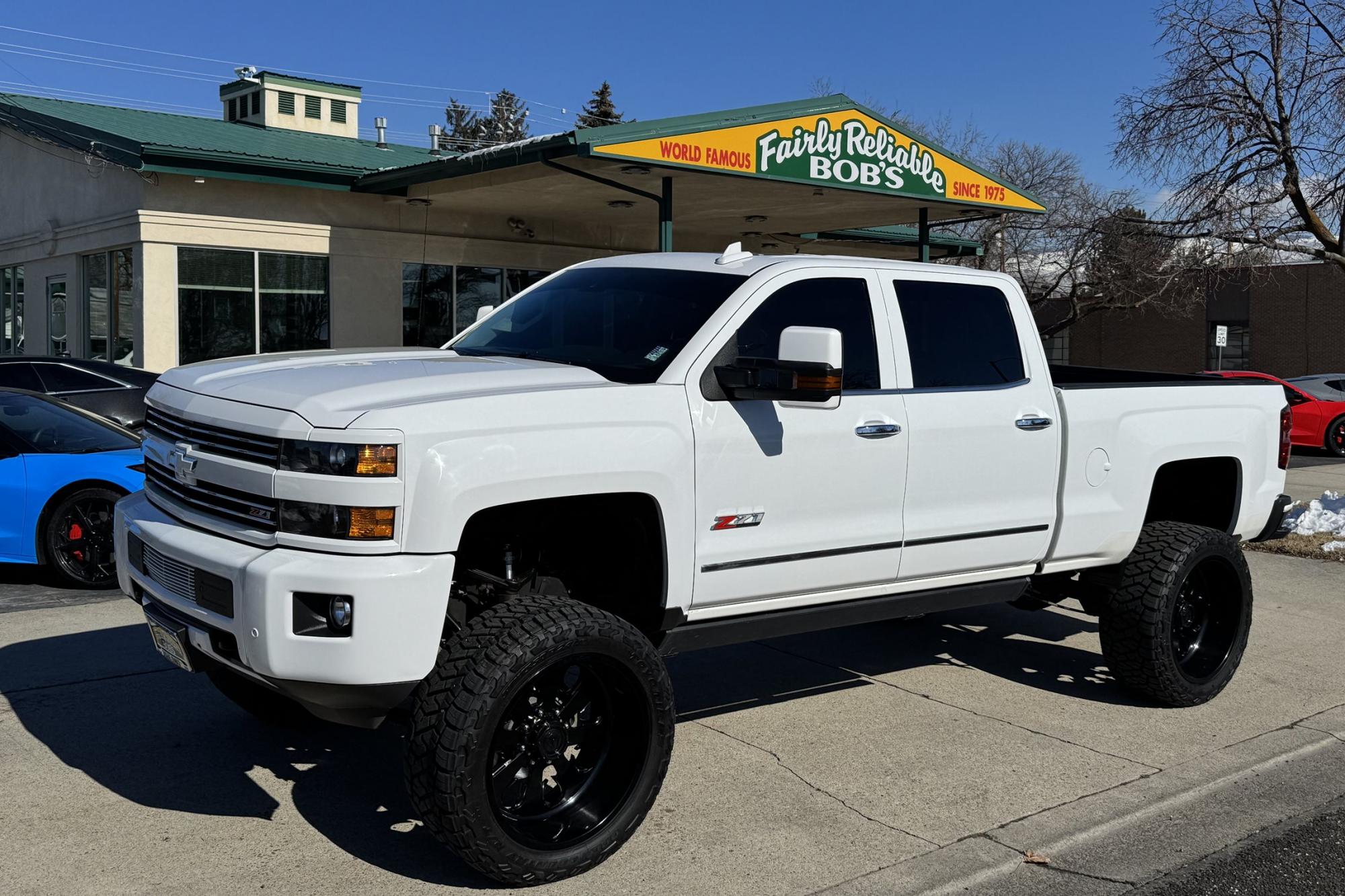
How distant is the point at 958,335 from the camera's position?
5.65 metres

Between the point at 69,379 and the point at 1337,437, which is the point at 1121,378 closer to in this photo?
the point at 69,379

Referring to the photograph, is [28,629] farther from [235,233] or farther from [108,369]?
[235,233]

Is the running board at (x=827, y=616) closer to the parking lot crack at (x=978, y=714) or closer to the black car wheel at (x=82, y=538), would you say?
the parking lot crack at (x=978, y=714)

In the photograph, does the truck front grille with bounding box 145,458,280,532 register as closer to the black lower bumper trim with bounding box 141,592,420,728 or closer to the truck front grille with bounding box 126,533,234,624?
the truck front grille with bounding box 126,533,234,624

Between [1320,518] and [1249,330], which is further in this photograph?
[1249,330]

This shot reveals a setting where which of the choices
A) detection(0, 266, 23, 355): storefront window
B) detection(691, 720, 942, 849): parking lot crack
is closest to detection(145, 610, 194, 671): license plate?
detection(691, 720, 942, 849): parking lot crack

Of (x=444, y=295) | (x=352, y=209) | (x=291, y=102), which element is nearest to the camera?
(x=352, y=209)

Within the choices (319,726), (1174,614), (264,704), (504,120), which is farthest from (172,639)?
(504,120)

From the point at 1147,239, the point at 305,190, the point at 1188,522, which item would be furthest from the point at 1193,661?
the point at 305,190

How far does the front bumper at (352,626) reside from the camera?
373 cm

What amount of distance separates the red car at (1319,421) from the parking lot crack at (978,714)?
1766 centimetres

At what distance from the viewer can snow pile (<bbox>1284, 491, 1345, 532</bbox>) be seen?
1159 centimetres

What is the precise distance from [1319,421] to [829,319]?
66.2 feet

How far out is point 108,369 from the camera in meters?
12.5
